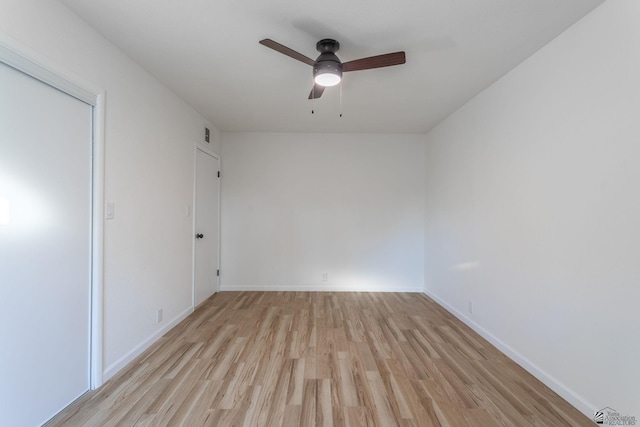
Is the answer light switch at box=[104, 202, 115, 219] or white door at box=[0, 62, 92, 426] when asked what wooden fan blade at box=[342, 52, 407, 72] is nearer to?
white door at box=[0, 62, 92, 426]

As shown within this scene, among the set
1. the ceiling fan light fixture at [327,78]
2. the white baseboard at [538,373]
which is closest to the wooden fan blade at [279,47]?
the ceiling fan light fixture at [327,78]

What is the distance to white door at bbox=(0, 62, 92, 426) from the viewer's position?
1.37 meters

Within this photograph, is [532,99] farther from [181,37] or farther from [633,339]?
[181,37]

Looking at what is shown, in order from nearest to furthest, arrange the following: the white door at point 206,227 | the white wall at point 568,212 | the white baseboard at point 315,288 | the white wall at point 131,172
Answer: the white wall at point 568,212
the white wall at point 131,172
the white door at point 206,227
the white baseboard at point 315,288

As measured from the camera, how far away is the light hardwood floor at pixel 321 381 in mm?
1638

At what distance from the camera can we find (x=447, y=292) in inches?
137

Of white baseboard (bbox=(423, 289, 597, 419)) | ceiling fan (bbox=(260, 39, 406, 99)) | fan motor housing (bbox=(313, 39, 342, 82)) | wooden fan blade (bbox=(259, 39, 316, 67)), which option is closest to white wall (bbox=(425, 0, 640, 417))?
white baseboard (bbox=(423, 289, 597, 419))

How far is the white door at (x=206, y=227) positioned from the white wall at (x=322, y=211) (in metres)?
0.20

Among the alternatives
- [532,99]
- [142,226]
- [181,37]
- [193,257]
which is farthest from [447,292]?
[181,37]

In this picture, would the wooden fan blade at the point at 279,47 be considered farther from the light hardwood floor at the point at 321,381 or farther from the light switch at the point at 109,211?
the light hardwood floor at the point at 321,381

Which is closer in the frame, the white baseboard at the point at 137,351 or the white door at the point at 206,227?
the white baseboard at the point at 137,351

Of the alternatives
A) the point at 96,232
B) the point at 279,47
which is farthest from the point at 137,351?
the point at 279,47

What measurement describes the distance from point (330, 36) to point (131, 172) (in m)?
1.94

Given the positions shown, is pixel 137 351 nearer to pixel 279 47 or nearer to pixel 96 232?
pixel 96 232
